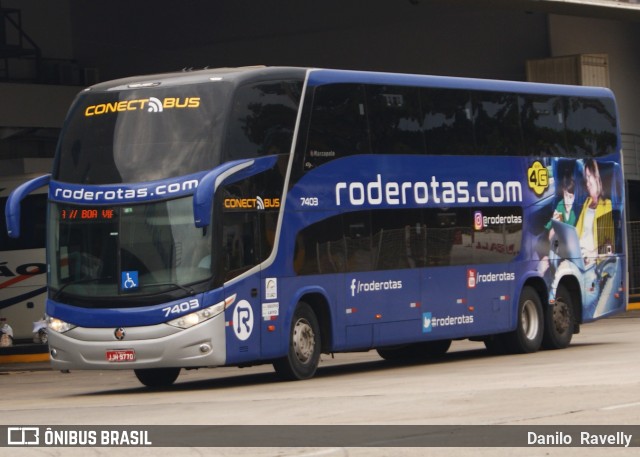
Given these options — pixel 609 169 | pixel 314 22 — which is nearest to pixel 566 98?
pixel 609 169

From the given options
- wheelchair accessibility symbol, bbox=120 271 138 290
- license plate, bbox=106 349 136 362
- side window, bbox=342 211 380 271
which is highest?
side window, bbox=342 211 380 271

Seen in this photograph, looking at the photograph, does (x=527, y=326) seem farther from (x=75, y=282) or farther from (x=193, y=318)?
(x=75, y=282)

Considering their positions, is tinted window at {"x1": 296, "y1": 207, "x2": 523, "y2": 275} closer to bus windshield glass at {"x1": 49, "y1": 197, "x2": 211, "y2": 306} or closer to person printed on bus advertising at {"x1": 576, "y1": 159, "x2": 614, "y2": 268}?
bus windshield glass at {"x1": 49, "y1": 197, "x2": 211, "y2": 306}

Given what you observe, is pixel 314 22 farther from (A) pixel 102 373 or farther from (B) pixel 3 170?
(A) pixel 102 373

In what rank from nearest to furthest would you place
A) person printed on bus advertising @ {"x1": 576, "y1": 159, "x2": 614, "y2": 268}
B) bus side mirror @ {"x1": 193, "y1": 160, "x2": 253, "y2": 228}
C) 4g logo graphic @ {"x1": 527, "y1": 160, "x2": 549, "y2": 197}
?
bus side mirror @ {"x1": 193, "y1": 160, "x2": 253, "y2": 228} → 4g logo graphic @ {"x1": 527, "y1": 160, "x2": 549, "y2": 197} → person printed on bus advertising @ {"x1": 576, "y1": 159, "x2": 614, "y2": 268}

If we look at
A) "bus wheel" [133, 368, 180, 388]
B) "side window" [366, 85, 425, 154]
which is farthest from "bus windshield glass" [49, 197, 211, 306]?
"side window" [366, 85, 425, 154]

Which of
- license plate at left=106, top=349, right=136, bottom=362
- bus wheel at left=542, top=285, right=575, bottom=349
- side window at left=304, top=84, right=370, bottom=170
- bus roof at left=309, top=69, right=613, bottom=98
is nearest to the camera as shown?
license plate at left=106, top=349, right=136, bottom=362

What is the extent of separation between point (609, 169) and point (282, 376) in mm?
8984

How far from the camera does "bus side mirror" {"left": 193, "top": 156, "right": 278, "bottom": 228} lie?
17.9 meters

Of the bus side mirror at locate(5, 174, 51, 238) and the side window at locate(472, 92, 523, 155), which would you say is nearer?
the bus side mirror at locate(5, 174, 51, 238)

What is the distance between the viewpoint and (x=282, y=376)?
19.7 metres

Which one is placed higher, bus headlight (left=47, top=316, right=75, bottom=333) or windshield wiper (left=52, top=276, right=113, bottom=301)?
windshield wiper (left=52, top=276, right=113, bottom=301)

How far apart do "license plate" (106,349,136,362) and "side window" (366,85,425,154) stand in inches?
191
